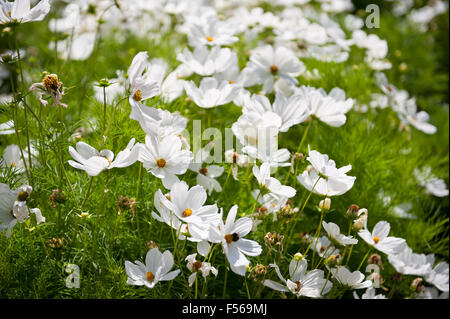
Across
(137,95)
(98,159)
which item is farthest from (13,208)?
(137,95)

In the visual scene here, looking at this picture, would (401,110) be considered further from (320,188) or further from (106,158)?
(106,158)

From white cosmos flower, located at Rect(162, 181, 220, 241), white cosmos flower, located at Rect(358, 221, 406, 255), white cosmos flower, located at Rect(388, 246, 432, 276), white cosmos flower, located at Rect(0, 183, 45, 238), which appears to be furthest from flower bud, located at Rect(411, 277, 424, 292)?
white cosmos flower, located at Rect(0, 183, 45, 238)

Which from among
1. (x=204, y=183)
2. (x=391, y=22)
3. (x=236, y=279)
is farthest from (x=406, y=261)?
(x=391, y=22)

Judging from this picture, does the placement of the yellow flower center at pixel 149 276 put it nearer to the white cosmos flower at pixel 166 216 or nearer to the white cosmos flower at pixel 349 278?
the white cosmos flower at pixel 166 216

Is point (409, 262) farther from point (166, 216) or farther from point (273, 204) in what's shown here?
point (166, 216)

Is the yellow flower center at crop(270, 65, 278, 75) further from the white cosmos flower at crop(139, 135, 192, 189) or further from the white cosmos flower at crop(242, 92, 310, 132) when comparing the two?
the white cosmos flower at crop(139, 135, 192, 189)

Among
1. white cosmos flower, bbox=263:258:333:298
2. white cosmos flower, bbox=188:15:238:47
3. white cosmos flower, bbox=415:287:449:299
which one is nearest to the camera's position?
white cosmos flower, bbox=263:258:333:298

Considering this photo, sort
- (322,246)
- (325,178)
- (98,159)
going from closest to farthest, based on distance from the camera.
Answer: (98,159) < (325,178) < (322,246)
